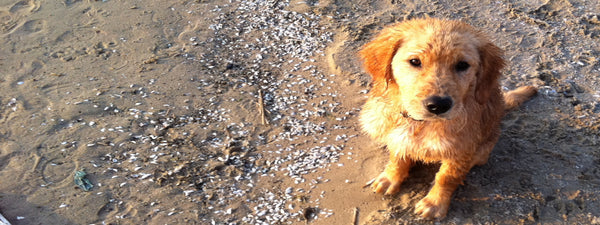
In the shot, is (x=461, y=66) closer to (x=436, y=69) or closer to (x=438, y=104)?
(x=436, y=69)

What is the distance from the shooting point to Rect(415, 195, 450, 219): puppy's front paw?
3.87 meters

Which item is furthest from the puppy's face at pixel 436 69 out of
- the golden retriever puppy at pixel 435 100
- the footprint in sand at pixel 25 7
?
the footprint in sand at pixel 25 7

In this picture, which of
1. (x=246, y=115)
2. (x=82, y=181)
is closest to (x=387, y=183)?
(x=246, y=115)

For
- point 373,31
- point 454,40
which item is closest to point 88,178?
point 454,40

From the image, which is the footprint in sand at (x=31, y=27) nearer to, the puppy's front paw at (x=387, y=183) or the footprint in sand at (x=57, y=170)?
the footprint in sand at (x=57, y=170)

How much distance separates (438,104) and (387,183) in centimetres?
125

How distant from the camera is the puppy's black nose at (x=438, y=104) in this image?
312 cm

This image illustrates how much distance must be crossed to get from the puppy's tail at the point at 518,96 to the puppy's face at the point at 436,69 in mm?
1493

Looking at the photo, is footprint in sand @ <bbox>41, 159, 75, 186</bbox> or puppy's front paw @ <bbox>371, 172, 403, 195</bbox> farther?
footprint in sand @ <bbox>41, 159, 75, 186</bbox>

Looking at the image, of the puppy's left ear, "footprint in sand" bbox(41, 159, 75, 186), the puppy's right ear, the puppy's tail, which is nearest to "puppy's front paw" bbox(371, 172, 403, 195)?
the puppy's right ear

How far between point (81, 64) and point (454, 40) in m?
4.37

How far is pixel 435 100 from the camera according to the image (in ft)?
10.2

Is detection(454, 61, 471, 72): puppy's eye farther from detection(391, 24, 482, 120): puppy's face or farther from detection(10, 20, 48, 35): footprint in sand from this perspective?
detection(10, 20, 48, 35): footprint in sand

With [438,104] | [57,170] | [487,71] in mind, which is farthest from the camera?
[57,170]
